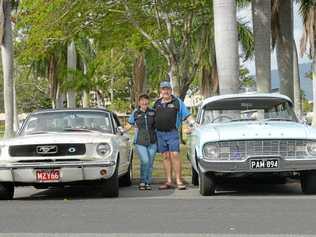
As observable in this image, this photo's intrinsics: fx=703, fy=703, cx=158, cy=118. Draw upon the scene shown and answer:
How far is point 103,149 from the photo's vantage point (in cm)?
1103

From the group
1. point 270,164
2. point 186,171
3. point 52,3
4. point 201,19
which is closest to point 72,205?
point 270,164

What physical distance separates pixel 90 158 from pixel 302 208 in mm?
3347

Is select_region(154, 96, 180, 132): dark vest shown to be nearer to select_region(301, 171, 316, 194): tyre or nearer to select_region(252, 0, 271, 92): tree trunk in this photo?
select_region(301, 171, 316, 194): tyre

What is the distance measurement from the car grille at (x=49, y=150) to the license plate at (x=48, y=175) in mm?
270

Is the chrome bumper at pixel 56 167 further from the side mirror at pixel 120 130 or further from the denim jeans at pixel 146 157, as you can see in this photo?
the denim jeans at pixel 146 157

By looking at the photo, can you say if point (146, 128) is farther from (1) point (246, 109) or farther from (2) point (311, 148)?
(2) point (311, 148)

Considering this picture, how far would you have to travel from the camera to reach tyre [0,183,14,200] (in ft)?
36.8

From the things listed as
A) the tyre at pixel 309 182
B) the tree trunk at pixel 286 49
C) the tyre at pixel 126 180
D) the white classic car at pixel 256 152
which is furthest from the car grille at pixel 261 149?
the tree trunk at pixel 286 49

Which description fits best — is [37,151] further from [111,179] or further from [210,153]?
[210,153]

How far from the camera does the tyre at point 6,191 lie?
441 inches

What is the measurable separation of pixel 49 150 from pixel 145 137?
2.26 meters

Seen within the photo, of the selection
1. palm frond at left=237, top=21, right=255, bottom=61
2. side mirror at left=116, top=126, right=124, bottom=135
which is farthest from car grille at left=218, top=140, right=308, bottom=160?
palm frond at left=237, top=21, right=255, bottom=61

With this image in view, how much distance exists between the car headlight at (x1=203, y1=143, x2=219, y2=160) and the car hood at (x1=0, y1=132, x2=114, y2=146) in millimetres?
1597

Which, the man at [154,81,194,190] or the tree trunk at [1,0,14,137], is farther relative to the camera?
the tree trunk at [1,0,14,137]
